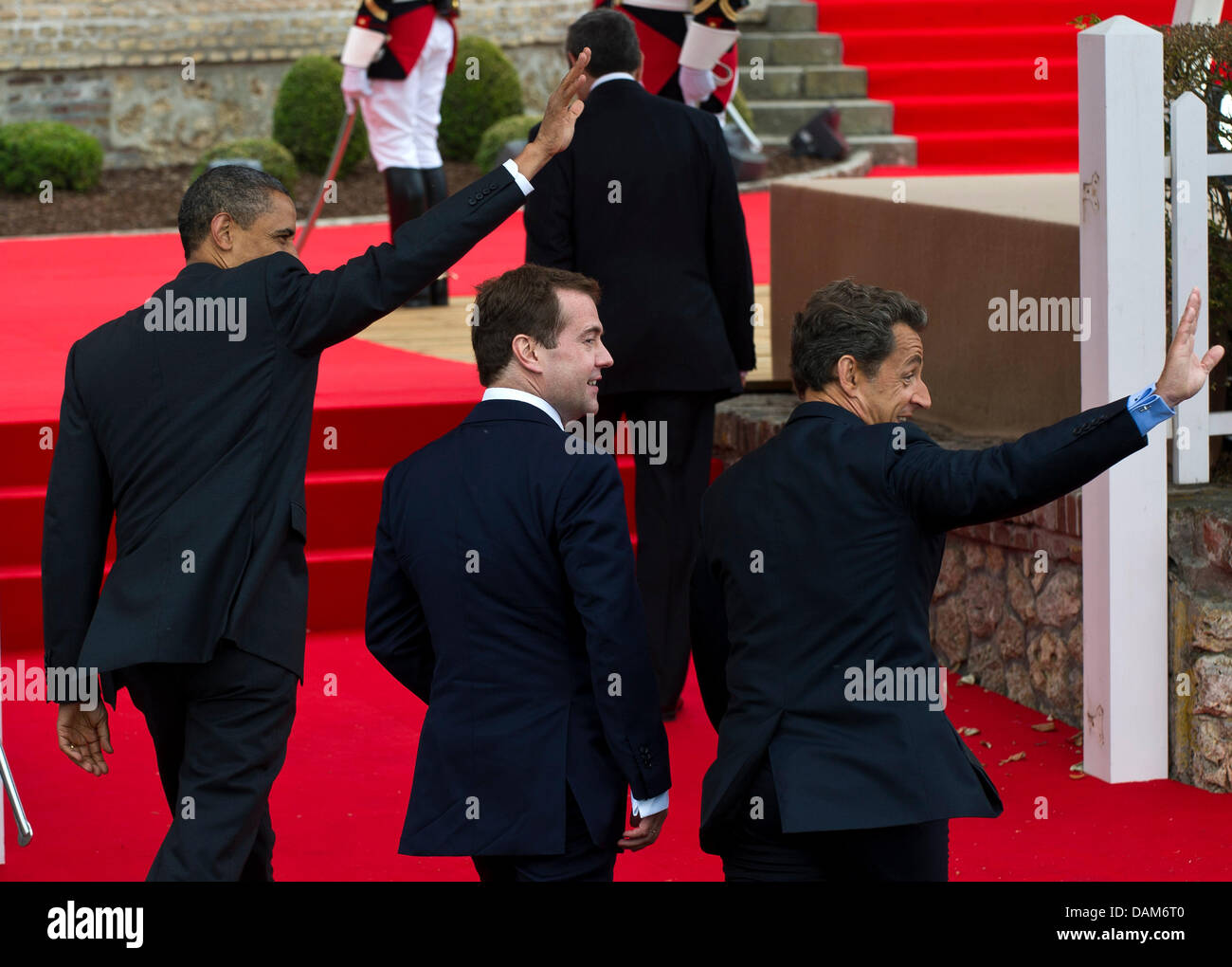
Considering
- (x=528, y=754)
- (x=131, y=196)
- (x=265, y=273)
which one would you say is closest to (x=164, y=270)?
(x=131, y=196)

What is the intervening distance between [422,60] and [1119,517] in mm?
5569

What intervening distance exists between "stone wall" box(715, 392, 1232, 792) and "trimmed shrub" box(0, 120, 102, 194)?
10351mm

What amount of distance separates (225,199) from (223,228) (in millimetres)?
57

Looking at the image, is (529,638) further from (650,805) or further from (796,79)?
(796,79)

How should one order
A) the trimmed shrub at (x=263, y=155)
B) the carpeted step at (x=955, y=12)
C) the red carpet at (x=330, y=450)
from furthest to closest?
the carpeted step at (x=955, y=12)
the trimmed shrub at (x=263, y=155)
the red carpet at (x=330, y=450)

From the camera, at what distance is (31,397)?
7.36m

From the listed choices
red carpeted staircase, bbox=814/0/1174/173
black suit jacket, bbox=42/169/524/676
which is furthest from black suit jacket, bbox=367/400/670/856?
red carpeted staircase, bbox=814/0/1174/173

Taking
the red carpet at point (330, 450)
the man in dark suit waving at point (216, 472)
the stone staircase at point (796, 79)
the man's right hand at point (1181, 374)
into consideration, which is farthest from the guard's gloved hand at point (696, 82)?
the stone staircase at point (796, 79)

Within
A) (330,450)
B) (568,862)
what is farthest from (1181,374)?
(330,450)

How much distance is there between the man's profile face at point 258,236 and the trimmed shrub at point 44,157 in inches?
497

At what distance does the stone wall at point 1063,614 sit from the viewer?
498 cm

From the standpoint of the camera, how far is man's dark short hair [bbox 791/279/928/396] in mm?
3059

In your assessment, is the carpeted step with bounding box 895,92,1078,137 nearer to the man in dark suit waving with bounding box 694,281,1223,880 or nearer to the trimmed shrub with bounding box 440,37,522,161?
the trimmed shrub with bounding box 440,37,522,161

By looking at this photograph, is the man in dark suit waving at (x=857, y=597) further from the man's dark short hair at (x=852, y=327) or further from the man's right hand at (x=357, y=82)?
the man's right hand at (x=357, y=82)
